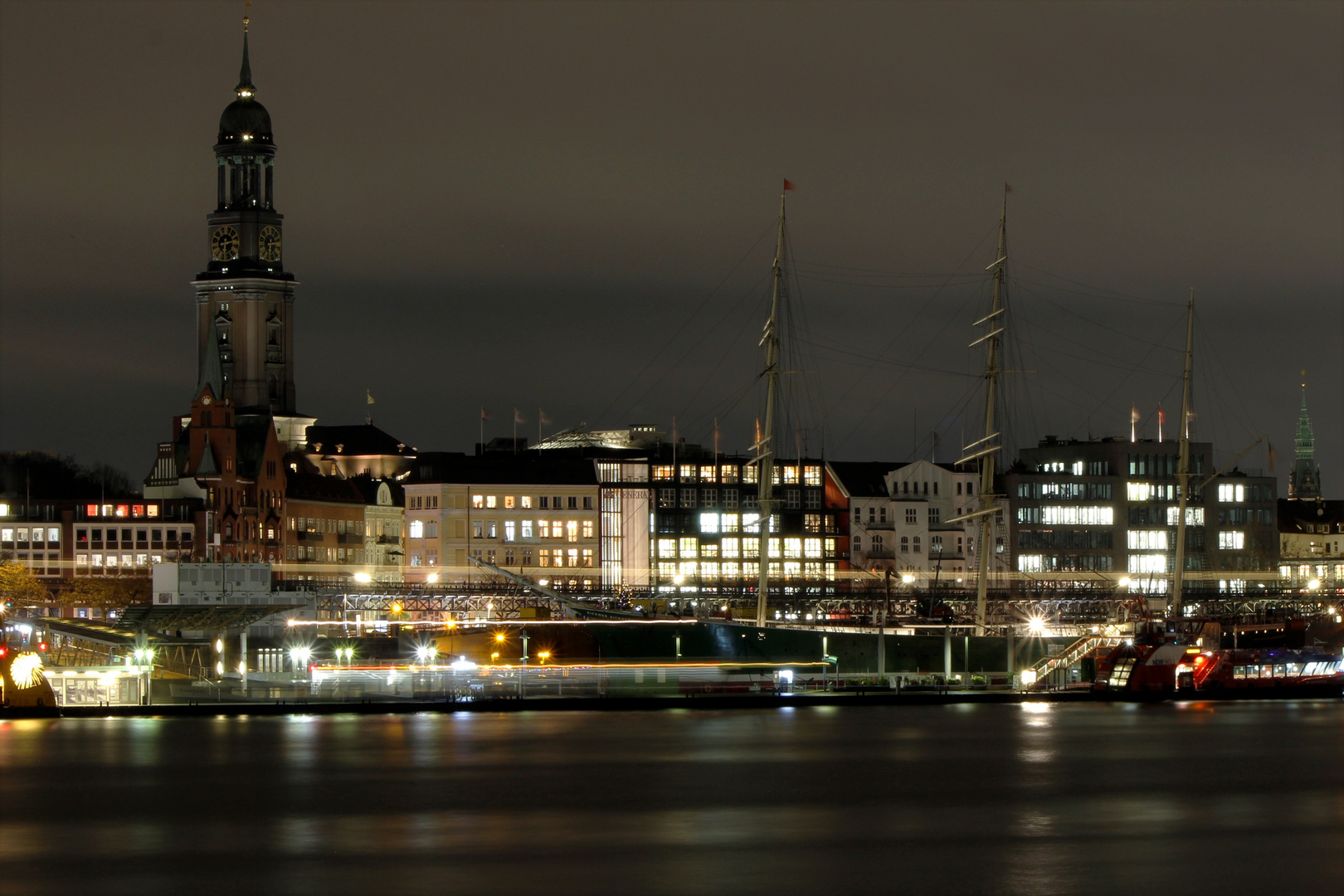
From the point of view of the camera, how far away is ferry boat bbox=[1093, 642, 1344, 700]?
283 ft

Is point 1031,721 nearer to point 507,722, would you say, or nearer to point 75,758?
point 507,722

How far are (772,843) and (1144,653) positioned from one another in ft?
158

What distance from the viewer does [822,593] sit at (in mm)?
156250

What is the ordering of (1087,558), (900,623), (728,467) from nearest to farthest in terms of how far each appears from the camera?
(900,623) → (728,467) → (1087,558)

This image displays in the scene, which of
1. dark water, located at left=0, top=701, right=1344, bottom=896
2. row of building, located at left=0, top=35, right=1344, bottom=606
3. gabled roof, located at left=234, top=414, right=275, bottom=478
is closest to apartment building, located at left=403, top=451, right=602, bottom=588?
row of building, located at left=0, top=35, right=1344, bottom=606

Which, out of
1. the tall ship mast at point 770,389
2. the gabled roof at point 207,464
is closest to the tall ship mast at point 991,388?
the tall ship mast at point 770,389

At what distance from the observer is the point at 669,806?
4806 centimetres

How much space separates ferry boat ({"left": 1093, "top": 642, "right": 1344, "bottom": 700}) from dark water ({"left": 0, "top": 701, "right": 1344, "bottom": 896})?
13.5 meters

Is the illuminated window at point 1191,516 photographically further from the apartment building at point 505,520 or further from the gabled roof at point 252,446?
the gabled roof at point 252,446

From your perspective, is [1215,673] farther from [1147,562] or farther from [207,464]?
[207,464]

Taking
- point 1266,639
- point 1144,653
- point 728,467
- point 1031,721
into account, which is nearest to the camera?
point 1031,721

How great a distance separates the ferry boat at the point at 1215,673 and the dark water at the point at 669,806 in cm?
1348

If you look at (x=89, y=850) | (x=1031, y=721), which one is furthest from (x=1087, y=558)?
(x=89, y=850)

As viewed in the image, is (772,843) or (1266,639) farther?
(1266,639)
